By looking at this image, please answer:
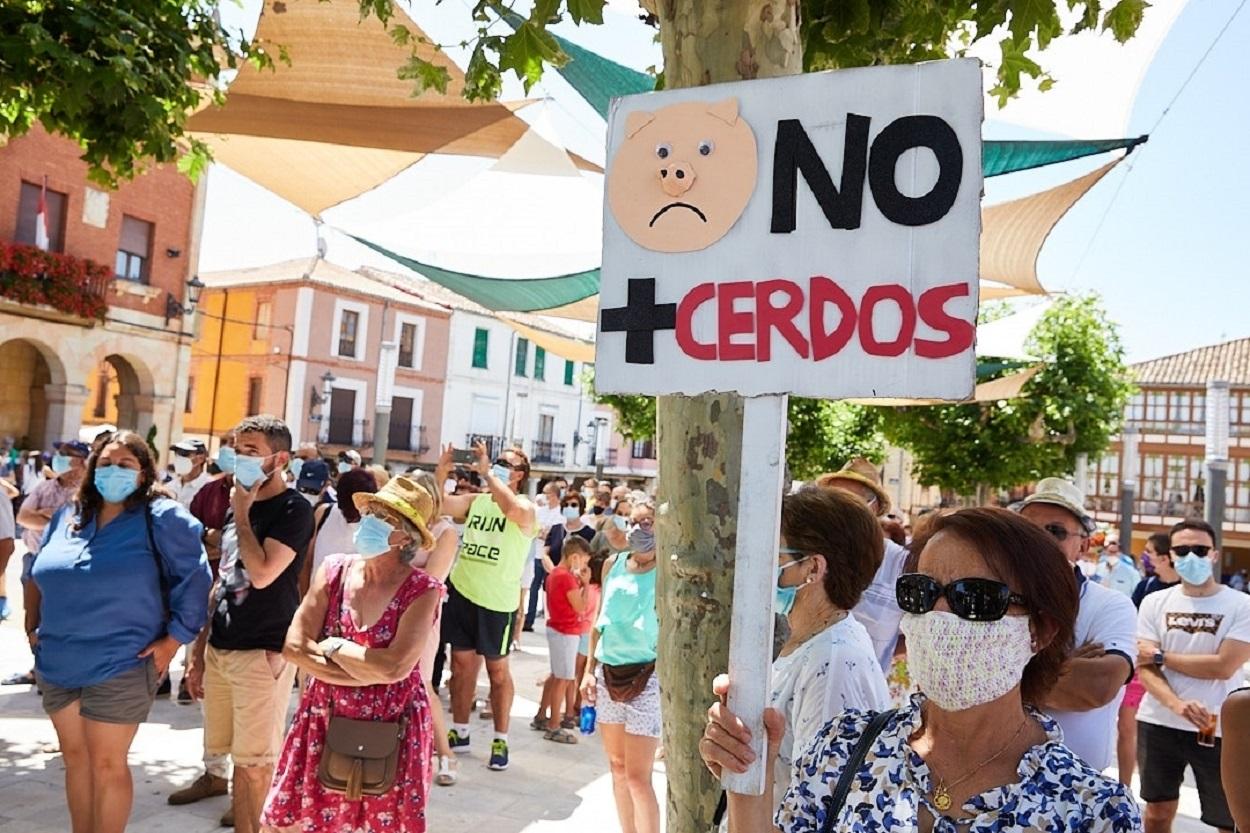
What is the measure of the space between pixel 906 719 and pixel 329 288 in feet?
126

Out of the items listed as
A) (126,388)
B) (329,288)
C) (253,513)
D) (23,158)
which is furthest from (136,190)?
(253,513)

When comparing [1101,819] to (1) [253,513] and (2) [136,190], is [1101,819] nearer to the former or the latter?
(1) [253,513]

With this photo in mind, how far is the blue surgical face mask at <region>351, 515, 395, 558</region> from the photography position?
362cm

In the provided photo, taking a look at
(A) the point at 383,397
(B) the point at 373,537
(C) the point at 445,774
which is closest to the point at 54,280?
(A) the point at 383,397

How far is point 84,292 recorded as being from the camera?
22.0 metres

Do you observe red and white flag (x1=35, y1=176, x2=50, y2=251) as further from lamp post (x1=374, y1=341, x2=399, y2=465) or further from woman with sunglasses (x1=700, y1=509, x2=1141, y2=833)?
woman with sunglasses (x1=700, y1=509, x2=1141, y2=833)

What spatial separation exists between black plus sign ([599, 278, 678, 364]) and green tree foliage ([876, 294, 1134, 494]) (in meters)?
19.5

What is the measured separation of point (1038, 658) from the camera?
1.84m

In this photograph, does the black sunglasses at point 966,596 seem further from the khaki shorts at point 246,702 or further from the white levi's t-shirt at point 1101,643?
the khaki shorts at point 246,702

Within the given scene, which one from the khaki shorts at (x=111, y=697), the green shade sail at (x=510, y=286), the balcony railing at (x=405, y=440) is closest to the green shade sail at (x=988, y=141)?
the green shade sail at (x=510, y=286)

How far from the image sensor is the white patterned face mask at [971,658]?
1705mm

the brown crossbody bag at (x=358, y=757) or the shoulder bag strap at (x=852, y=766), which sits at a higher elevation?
the shoulder bag strap at (x=852, y=766)

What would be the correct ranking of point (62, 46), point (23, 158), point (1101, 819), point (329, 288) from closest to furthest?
point (1101, 819) → point (62, 46) → point (23, 158) → point (329, 288)

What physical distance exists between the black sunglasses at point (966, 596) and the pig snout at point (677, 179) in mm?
853
